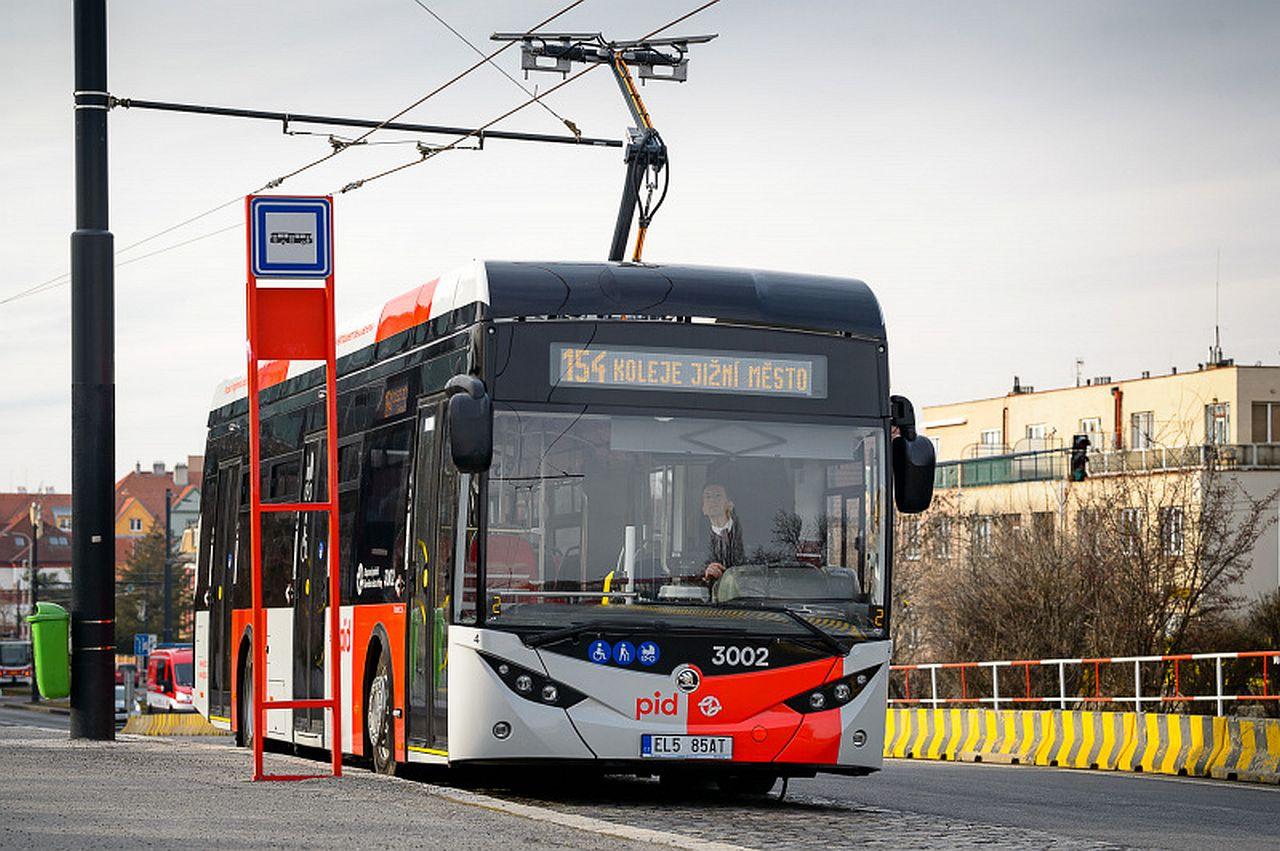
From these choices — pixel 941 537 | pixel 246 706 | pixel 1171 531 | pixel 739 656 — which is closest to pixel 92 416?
pixel 246 706

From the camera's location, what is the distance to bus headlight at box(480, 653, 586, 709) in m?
14.2

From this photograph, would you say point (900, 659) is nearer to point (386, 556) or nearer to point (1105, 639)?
point (1105, 639)

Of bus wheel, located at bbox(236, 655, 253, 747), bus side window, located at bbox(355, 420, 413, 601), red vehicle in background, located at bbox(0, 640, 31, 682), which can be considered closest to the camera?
bus side window, located at bbox(355, 420, 413, 601)

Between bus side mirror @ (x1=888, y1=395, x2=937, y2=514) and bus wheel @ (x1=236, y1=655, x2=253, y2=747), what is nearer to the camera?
bus side mirror @ (x1=888, y1=395, x2=937, y2=514)

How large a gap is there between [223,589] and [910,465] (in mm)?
9619

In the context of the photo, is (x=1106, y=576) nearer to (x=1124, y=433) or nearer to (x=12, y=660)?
(x=1124, y=433)

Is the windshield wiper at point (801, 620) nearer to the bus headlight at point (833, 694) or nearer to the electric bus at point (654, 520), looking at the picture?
the electric bus at point (654, 520)

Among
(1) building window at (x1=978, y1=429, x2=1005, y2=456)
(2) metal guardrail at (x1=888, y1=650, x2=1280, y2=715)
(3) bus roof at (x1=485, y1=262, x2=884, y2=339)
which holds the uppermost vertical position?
(1) building window at (x1=978, y1=429, x2=1005, y2=456)

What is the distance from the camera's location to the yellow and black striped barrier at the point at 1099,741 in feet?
70.9

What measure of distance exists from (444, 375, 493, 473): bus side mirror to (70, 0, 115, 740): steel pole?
7493 millimetres

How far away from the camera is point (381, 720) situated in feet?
54.2

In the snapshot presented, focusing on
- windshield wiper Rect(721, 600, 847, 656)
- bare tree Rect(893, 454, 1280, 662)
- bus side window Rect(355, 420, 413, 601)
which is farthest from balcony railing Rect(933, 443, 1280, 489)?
windshield wiper Rect(721, 600, 847, 656)

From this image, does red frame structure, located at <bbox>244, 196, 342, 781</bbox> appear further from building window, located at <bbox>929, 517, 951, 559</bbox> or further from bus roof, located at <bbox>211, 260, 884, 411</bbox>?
building window, located at <bbox>929, 517, 951, 559</bbox>

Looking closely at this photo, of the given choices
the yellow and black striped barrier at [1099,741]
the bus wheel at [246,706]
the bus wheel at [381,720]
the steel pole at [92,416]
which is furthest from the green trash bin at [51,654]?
the yellow and black striped barrier at [1099,741]
